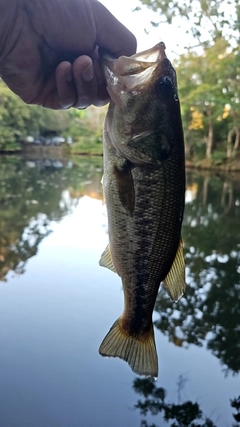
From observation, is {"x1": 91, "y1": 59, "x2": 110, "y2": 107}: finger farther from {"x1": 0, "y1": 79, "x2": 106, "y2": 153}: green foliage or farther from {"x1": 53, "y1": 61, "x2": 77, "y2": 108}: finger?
{"x1": 0, "y1": 79, "x2": 106, "y2": 153}: green foliage

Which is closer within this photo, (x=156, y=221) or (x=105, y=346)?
(x=156, y=221)

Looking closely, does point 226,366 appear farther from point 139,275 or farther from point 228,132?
point 228,132

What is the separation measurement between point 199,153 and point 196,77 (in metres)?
5.52

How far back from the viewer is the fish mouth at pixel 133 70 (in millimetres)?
1657

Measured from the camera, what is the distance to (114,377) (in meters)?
4.04

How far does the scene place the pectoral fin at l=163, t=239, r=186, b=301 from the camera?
180 cm

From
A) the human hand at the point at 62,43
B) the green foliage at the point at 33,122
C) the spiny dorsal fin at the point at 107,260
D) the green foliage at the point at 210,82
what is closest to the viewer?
the human hand at the point at 62,43

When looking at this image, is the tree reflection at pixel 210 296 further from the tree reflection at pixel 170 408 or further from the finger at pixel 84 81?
the finger at pixel 84 81

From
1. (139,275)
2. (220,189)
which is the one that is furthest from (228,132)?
(139,275)

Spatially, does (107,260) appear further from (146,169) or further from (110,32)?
(110,32)

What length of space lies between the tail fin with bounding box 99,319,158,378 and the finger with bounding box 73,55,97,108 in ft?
3.67

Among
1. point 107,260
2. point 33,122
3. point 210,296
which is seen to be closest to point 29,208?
point 210,296

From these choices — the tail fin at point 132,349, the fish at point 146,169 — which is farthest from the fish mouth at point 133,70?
the tail fin at point 132,349

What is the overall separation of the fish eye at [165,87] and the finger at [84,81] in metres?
0.32
